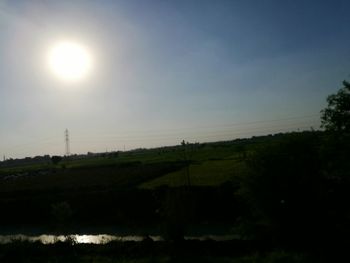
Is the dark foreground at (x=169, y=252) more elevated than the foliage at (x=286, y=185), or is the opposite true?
the foliage at (x=286, y=185)

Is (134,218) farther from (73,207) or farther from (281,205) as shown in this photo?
(281,205)

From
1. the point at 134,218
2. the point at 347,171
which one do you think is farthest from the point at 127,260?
the point at 134,218

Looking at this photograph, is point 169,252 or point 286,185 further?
point 286,185

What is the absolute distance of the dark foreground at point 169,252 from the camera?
15980mm

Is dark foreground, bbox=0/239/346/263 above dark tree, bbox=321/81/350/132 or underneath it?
underneath

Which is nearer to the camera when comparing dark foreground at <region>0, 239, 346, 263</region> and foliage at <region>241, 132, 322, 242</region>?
dark foreground at <region>0, 239, 346, 263</region>

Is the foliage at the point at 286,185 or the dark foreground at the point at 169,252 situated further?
the foliage at the point at 286,185

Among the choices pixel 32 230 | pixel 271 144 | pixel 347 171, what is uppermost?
pixel 271 144

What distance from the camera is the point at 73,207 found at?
3931 centimetres

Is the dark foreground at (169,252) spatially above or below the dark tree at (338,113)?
below

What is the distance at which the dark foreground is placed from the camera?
15980 mm

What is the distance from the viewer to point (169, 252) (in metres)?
19.0

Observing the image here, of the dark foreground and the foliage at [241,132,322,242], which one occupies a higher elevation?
the foliage at [241,132,322,242]

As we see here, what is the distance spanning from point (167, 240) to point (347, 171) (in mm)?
8689
